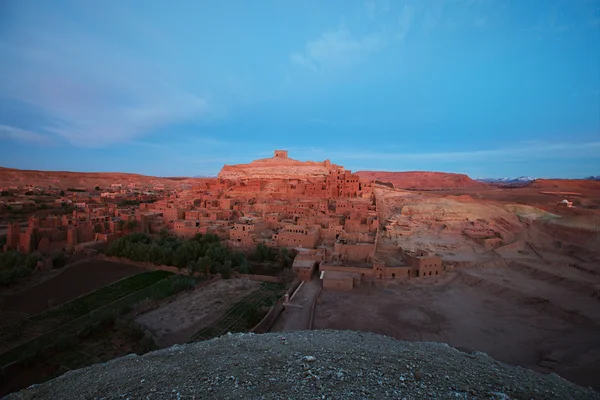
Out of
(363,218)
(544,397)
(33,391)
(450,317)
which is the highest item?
(363,218)

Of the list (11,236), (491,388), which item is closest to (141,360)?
(491,388)

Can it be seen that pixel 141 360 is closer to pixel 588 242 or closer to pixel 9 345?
pixel 9 345

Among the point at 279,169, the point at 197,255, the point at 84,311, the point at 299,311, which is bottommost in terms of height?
the point at 84,311

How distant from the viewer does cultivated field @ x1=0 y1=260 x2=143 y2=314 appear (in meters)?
13.4

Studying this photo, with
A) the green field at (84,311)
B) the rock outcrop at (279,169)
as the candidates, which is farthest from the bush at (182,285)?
the rock outcrop at (279,169)

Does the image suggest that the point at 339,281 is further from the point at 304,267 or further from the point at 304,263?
the point at 304,263

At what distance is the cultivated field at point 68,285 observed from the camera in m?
13.4

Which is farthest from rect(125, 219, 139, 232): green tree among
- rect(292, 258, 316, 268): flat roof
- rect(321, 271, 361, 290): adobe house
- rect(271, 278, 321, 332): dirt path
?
rect(321, 271, 361, 290): adobe house

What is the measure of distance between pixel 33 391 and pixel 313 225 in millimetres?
16633

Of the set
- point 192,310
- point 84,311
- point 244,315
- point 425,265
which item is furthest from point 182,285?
point 425,265

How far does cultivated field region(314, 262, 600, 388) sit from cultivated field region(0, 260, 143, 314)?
36.0ft

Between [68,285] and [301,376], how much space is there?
15281mm

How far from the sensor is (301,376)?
A: 194 inches

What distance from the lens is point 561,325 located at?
11500 millimetres
